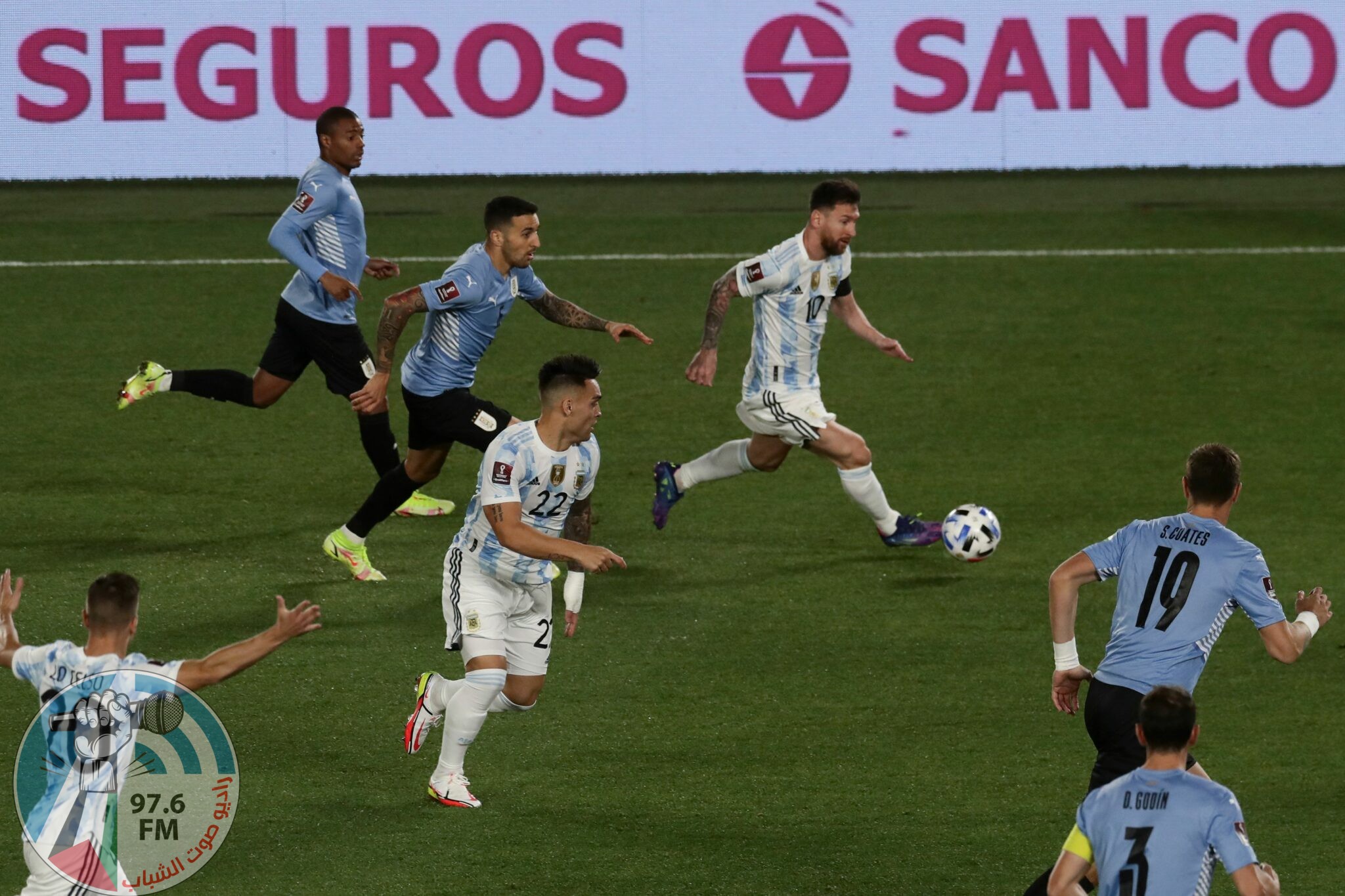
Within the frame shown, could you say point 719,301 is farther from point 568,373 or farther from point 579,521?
point 568,373

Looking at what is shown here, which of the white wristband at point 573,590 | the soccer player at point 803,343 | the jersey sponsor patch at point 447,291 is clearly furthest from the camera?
the soccer player at point 803,343

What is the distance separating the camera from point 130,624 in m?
5.35

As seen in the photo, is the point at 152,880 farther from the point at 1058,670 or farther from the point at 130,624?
the point at 1058,670

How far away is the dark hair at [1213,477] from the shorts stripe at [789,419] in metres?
4.53

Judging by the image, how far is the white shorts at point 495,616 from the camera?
23.9ft

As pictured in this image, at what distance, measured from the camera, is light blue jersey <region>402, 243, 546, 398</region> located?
9.52 m

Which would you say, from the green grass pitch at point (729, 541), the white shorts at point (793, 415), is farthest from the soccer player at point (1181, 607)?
the white shorts at point (793, 415)

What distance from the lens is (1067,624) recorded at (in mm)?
6195

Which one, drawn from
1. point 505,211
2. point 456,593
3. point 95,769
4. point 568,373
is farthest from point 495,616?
point 505,211

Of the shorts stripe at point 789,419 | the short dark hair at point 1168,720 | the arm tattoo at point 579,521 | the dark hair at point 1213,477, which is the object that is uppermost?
the shorts stripe at point 789,419

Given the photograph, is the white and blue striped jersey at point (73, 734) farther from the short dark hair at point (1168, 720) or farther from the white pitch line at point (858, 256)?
the white pitch line at point (858, 256)

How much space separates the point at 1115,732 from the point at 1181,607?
45 cm

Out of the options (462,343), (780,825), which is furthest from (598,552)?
(462,343)

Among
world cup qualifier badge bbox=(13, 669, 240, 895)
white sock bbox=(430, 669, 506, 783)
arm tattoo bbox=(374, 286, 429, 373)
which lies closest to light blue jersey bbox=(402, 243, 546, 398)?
arm tattoo bbox=(374, 286, 429, 373)
